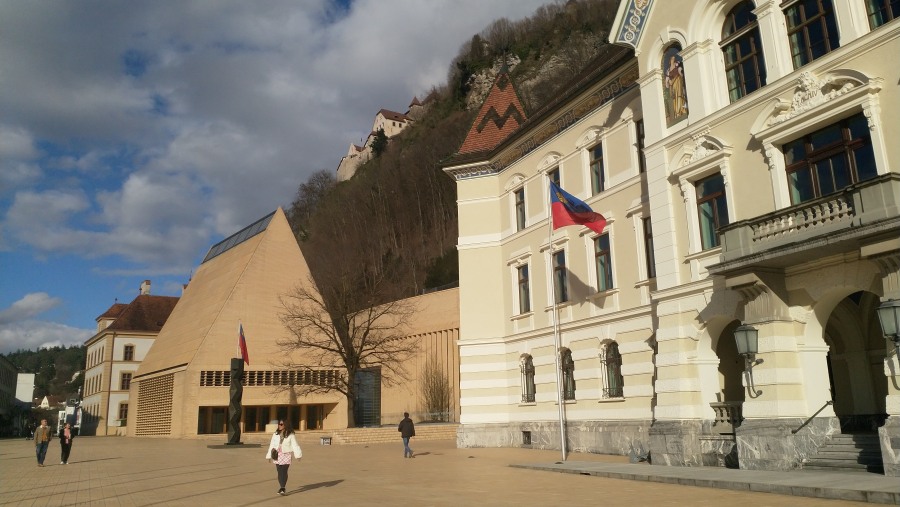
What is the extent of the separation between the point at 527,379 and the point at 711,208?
11879mm

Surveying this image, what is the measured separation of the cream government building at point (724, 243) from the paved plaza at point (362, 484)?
6.38 feet

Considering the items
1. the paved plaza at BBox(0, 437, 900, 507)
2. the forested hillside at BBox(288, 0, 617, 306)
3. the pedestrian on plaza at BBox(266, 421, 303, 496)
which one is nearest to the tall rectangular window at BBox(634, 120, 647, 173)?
the paved plaza at BBox(0, 437, 900, 507)

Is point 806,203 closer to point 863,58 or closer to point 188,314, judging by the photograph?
point 863,58

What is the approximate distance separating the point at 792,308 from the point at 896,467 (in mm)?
3903

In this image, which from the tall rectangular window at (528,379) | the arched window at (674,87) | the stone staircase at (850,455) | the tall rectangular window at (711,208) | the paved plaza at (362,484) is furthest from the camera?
the tall rectangular window at (528,379)

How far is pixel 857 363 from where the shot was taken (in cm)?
1650

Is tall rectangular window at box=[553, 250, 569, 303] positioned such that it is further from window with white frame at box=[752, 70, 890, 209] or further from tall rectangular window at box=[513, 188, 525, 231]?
window with white frame at box=[752, 70, 890, 209]

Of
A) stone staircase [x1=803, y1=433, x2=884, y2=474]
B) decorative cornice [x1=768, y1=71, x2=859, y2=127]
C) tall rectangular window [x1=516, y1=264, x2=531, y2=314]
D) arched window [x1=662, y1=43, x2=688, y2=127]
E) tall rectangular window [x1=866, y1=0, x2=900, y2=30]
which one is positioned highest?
arched window [x1=662, y1=43, x2=688, y2=127]

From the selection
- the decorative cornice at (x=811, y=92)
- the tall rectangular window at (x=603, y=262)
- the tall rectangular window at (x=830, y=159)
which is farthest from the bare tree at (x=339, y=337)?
the decorative cornice at (x=811, y=92)

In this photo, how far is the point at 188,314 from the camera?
52438 mm

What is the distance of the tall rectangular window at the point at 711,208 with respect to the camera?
17.2 meters

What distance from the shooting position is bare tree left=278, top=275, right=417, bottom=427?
43000 mm

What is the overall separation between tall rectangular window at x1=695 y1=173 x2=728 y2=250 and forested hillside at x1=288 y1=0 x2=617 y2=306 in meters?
43.6

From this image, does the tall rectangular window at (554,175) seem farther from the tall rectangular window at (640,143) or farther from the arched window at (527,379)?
the arched window at (527,379)
